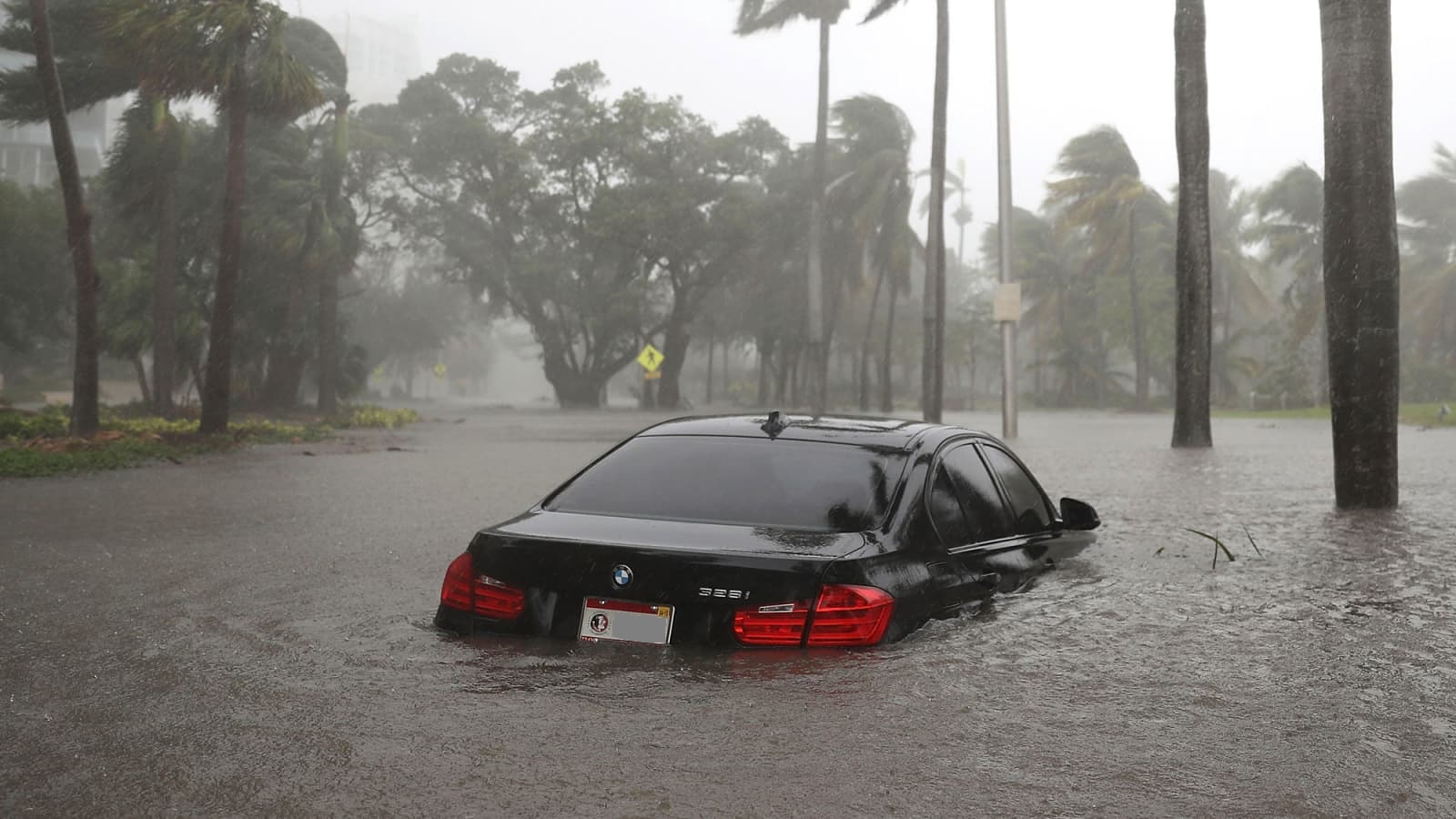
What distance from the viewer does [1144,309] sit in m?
67.4

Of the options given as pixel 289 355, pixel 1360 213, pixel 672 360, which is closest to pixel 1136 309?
pixel 672 360

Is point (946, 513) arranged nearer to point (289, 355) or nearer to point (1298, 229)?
point (289, 355)

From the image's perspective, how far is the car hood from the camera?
17.1ft

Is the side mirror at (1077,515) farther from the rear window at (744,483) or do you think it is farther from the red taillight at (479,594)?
the red taillight at (479,594)

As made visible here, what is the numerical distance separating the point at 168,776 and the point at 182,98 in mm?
23768

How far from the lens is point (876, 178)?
5256cm

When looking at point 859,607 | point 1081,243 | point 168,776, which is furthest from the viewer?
point 1081,243

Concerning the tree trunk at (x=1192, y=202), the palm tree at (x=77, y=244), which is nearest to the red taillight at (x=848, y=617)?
the tree trunk at (x=1192, y=202)

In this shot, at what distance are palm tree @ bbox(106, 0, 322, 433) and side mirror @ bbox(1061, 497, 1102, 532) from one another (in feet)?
64.6

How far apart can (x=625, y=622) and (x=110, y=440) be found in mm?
18372

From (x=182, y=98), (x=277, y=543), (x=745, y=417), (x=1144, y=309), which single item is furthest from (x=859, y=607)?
(x=1144, y=309)

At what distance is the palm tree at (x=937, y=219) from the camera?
33.8 m

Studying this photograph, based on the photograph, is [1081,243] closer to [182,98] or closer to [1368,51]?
[182,98]

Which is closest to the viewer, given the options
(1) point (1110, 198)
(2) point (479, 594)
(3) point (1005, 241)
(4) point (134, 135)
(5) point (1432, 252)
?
(2) point (479, 594)
